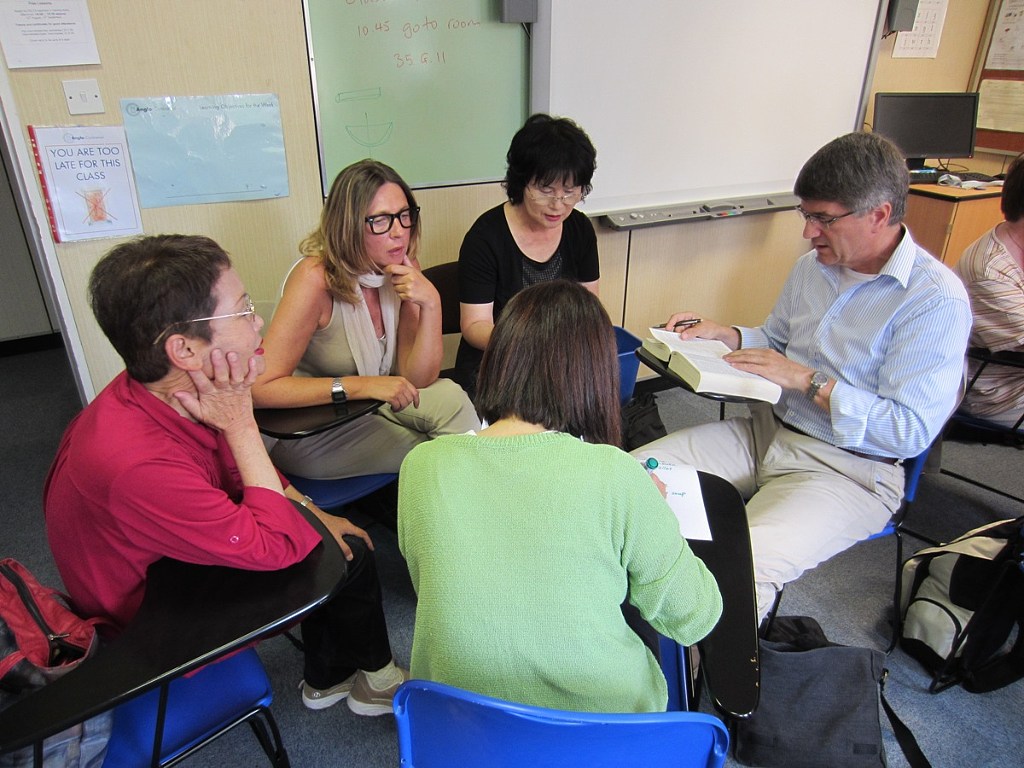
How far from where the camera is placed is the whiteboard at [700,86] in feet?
8.69

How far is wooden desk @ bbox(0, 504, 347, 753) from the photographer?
2.74 ft

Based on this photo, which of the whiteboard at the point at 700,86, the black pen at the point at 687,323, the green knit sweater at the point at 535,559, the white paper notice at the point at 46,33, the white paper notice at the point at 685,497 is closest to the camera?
the green knit sweater at the point at 535,559

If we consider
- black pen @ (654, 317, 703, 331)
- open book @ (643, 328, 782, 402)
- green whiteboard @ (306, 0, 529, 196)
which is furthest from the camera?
green whiteboard @ (306, 0, 529, 196)

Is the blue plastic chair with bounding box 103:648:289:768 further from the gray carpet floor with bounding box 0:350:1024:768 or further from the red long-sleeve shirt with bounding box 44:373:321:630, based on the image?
the gray carpet floor with bounding box 0:350:1024:768

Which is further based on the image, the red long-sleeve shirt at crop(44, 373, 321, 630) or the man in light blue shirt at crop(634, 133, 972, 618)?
the man in light blue shirt at crop(634, 133, 972, 618)

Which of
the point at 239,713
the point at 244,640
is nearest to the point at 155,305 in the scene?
the point at 244,640

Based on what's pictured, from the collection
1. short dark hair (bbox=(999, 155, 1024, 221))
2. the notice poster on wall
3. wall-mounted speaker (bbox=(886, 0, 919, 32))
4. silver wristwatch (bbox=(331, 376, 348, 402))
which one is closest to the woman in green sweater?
silver wristwatch (bbox=(331, 376, 348, 402))

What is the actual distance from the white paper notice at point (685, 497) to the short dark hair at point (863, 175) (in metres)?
0.74

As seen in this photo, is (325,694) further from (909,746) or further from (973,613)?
(973,613)

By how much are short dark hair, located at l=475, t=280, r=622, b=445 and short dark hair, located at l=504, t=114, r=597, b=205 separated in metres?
1.10

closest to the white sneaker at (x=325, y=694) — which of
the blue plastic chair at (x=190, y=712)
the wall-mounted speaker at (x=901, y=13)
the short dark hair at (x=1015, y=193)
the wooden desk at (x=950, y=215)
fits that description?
the blue plastic chair at (x=190, y=712)

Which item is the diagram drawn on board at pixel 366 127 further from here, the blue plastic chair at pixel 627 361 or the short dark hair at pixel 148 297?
the short dark hair at pixel 148 297

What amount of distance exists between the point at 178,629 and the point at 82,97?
172cm

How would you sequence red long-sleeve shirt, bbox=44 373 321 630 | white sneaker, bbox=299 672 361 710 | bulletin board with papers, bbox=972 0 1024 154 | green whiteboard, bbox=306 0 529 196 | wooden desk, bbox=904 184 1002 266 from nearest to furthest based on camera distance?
red long-sleeve shirt, bbox=44 373 321 630
white sneaker, bbox=299 672 361 710
green whiteboard, bbox=306 0 529 196
wooden desk, bbox=904 184 1002 266
bulletin board with papers, bbox=972 0 1024 154
